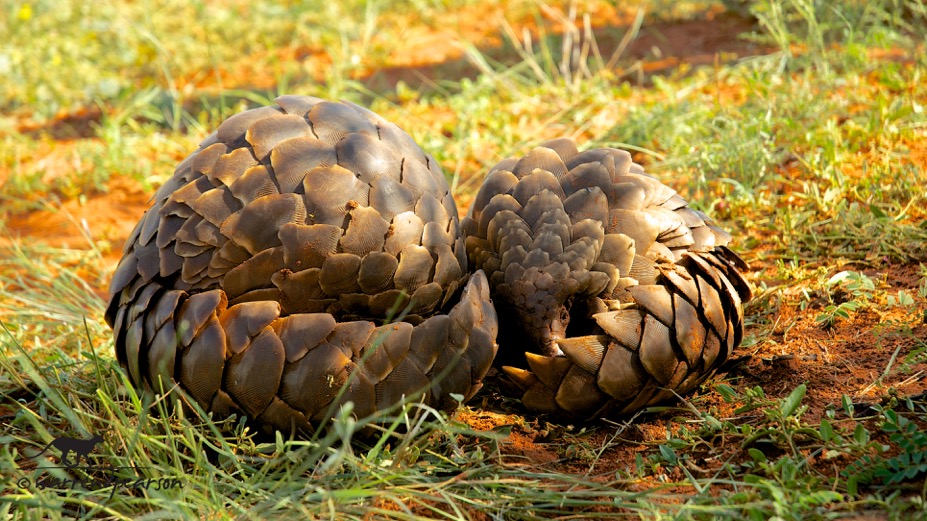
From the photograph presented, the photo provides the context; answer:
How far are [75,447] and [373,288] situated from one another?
0.83 m

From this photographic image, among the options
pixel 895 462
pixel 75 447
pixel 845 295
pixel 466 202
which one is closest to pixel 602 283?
pixel 895 462

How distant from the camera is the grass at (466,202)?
193 cm

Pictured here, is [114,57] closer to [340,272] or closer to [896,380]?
[340,272]

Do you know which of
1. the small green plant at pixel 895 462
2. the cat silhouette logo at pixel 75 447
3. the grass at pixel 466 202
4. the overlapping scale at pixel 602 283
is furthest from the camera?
the overlapping scale at pixel 602 283

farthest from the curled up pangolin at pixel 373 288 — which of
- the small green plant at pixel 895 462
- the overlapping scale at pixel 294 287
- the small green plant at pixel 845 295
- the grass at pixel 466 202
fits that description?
the small green plant at pixel 895 462

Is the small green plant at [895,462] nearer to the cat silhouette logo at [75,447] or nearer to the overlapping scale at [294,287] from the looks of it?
the overlapping scale at [294,287]

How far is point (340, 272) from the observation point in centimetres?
214

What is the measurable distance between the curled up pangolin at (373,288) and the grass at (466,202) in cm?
13

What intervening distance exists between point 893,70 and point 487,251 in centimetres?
273

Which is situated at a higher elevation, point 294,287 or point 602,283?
point 294,287

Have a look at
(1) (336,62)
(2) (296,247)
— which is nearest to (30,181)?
(1) (336,62)

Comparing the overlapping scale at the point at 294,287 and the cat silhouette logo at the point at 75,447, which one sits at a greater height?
the overlapping scale at the point at 294,287

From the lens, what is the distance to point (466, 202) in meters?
3.97

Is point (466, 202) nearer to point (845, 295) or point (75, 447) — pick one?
point (845, 295)
